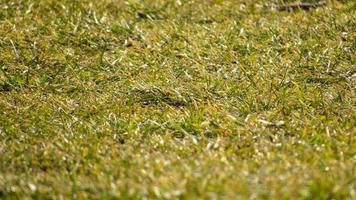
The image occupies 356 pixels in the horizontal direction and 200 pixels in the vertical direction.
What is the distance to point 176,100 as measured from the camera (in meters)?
4.55

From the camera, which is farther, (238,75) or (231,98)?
(238,75)

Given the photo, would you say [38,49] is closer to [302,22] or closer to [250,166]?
[302,22]

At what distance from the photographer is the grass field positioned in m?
3.17

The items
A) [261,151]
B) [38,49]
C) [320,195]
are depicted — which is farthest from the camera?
[38,49]

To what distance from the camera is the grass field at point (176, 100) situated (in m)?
3.17

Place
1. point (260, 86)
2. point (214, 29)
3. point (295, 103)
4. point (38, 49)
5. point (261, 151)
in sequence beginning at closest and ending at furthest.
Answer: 1. point (261, 151)
2. point (295, 103)
3. point (260, 86)
4. point (38, 49)
5. point (214, 29)

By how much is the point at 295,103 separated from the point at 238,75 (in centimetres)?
70

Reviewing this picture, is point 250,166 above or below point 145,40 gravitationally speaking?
above

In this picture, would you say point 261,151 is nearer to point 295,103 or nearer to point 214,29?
point 295,103

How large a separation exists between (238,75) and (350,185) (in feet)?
6.64

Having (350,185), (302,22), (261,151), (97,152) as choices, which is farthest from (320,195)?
(302,22)

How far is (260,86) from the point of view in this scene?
15.4ft

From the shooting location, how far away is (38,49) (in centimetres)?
552

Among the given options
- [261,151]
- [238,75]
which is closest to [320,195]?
[261,151]
